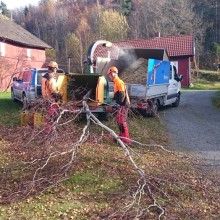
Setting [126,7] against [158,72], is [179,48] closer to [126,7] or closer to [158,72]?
[158,72]

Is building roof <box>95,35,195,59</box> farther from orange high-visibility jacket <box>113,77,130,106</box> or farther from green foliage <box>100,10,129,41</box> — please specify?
orange high-visibility jacket <box>113,77,130,106</box>

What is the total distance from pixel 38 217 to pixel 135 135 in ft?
18.3

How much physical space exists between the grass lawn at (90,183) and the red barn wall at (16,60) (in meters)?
24.0

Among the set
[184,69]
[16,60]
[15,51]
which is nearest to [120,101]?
[184,69]

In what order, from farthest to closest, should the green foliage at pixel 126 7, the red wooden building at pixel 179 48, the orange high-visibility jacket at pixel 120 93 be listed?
the green foliage at pixel 126 7 < the red wooden building at pixel 179 48 < the orange high-visibility jacket at pixel 120 93

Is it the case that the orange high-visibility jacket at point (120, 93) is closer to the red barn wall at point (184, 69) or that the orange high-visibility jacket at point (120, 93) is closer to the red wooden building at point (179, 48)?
the red wooden building at point (179, 48)

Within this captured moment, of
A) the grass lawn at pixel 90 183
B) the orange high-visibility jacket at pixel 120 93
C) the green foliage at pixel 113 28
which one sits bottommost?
the grass lawn at pixel 90 183

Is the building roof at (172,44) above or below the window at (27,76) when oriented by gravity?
above

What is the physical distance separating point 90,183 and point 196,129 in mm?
6245

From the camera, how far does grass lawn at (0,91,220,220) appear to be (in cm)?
529

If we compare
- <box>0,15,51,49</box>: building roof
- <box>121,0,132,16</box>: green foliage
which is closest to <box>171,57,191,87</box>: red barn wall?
<box>0,15,51,49</box>: building roof

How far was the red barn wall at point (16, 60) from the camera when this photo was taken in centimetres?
3362

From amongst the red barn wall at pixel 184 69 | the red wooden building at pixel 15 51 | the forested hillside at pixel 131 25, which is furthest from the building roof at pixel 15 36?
the red barn wall at pixel 184 69

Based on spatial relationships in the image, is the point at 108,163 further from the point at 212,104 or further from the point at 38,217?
the point at 212,104
